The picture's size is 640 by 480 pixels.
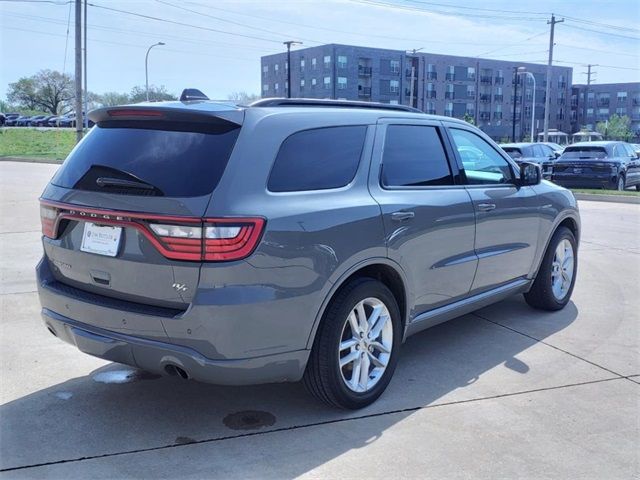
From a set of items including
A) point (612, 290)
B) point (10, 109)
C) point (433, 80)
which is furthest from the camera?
point (10, 109)

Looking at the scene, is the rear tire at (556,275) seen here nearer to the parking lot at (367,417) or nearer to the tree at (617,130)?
the parking lot at (367,417)

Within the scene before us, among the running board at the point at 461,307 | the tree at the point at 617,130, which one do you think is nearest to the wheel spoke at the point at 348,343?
the running board at the point at 461,307

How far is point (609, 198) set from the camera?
55.5ft

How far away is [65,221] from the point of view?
12.2ft

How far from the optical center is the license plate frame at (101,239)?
3424 millimetres

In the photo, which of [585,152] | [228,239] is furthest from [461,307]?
[585,152]

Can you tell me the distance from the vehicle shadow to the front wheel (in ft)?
0.51

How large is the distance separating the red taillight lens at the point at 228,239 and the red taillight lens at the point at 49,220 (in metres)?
1.18

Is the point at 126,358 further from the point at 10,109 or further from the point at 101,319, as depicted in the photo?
the point at 10,109

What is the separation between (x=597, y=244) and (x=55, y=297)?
8.65 metres

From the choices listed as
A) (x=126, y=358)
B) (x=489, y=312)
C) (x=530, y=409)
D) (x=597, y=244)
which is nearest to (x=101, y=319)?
(x=126, y=358)

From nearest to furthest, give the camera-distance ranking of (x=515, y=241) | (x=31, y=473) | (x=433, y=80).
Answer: (x=31, y=473) < (x=515, y=241) < (x=433, y=80)

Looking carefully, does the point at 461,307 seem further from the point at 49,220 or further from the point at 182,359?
the point at 49,220

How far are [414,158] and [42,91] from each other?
115 meters
